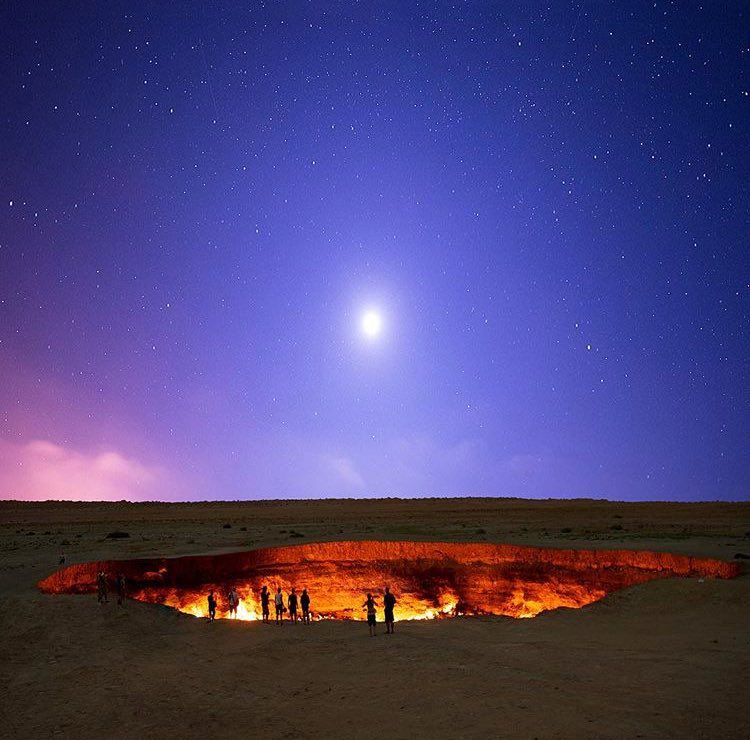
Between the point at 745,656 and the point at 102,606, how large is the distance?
19.0m

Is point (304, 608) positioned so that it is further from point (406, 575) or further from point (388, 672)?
point (406, 575)

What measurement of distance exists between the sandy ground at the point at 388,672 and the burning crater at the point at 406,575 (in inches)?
130

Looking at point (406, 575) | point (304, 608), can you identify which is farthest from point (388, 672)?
point (406, 575)

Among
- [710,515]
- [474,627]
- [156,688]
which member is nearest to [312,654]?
[156,688]

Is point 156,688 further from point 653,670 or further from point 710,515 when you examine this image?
point 710,515

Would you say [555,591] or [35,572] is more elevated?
[35,572]

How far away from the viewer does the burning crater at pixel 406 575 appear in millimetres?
26188

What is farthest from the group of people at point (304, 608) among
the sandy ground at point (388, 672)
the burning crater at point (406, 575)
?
the burning crater at point (406, 575)

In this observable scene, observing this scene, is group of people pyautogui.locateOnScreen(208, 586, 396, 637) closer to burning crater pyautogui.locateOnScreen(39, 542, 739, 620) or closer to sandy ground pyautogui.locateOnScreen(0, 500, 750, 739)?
sandy ground pyautogui.locateOnScreen(0, 500, 750, 739)

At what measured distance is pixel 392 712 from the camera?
11.7m

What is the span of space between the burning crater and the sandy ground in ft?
10.8

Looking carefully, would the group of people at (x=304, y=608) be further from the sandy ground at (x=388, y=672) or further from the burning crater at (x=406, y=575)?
the burning crater at (x=406, y=575)

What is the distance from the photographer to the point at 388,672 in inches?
557

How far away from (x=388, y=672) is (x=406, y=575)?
1710 centimetres
